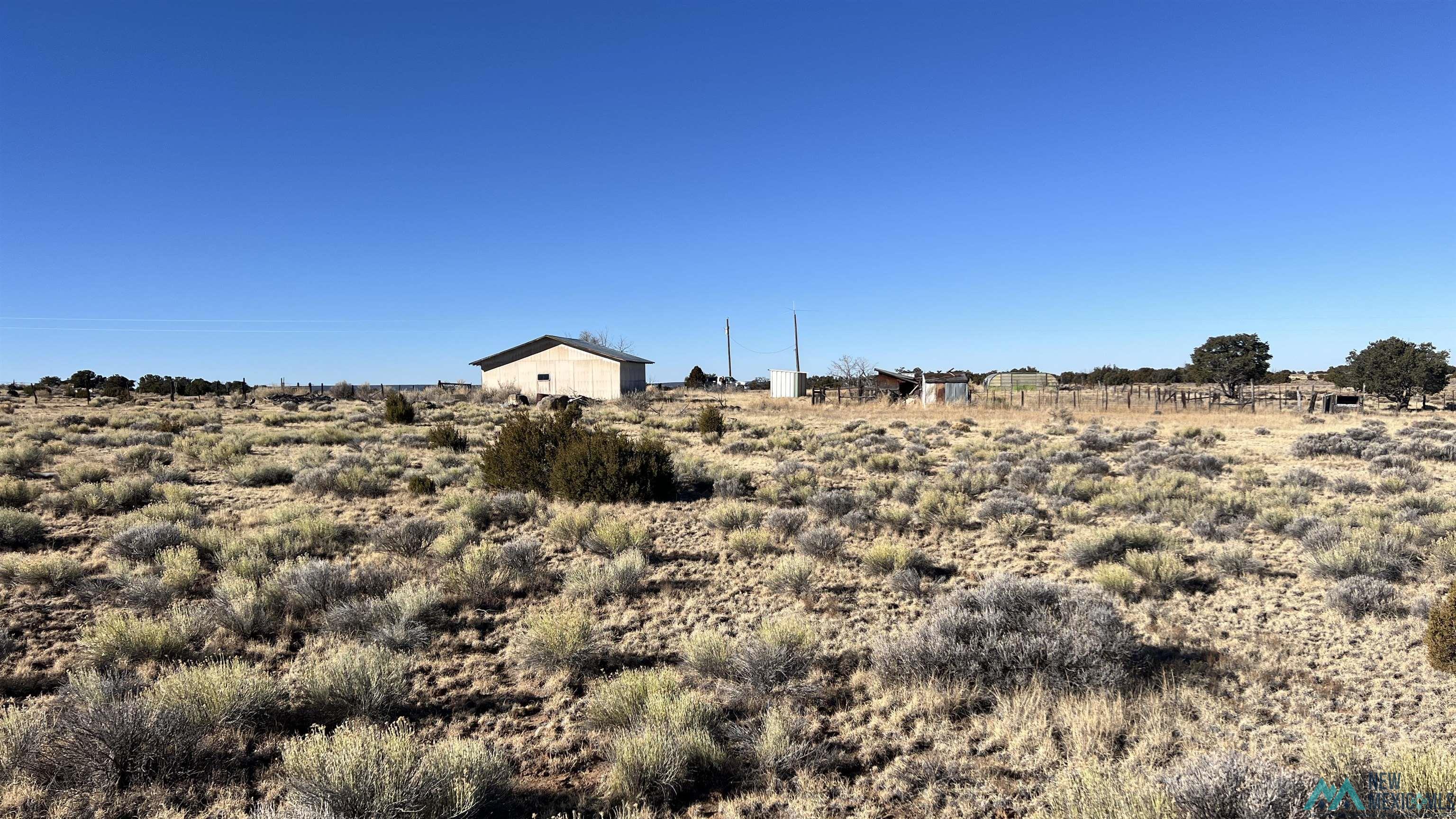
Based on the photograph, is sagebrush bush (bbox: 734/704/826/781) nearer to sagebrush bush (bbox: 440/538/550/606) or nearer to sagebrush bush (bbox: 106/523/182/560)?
sagebrush bush (bbox: 440/538/550/606)

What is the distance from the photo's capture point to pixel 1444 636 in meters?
4.55

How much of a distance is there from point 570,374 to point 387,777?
39680 mm

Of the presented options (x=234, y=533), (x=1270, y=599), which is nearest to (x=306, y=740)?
(x=234, y=533)

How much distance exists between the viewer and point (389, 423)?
24062 mm

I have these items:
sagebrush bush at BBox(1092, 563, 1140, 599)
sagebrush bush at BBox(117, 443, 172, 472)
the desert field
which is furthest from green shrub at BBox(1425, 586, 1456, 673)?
sagebrush bush at BBox(117, 443, 172, 472)

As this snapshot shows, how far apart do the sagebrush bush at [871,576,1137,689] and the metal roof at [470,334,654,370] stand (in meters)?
37.6

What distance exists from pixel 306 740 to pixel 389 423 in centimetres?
2328

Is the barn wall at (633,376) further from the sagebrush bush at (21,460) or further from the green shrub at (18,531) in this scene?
the green shrub at (18,531)

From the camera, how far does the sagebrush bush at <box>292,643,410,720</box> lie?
4.13 metres

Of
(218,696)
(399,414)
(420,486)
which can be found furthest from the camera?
(399,414)

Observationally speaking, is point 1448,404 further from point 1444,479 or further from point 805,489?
point 805,489

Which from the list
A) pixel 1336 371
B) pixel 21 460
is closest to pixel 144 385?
pixel 21 460

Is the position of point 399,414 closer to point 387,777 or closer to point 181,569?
point 181,569

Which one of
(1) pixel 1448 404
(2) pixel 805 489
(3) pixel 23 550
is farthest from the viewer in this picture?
(1) pixel 1448 404
